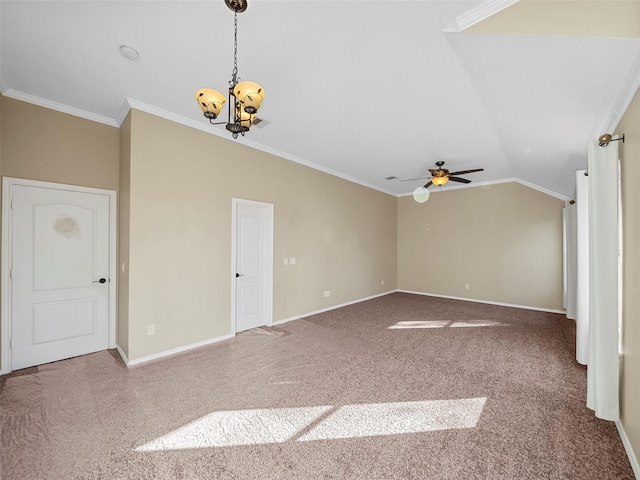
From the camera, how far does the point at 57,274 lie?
3129 millimetres

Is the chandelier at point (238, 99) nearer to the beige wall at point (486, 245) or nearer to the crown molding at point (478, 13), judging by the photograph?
the crown molding at point (478, 13)

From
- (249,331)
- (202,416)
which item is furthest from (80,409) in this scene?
(249,331)

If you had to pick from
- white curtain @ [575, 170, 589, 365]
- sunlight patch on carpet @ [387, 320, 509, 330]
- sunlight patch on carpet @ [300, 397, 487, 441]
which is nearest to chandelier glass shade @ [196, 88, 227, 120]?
sunlight patch on carpet @ [300, 397, 487, 441]

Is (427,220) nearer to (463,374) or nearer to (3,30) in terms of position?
(463,374)

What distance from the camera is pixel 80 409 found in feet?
7.42

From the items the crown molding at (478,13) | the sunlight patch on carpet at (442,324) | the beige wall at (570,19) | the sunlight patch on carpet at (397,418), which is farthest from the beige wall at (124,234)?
the sunlight patch on carpet at (442,324)

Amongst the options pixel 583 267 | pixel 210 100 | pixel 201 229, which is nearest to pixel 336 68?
pixel 210 100

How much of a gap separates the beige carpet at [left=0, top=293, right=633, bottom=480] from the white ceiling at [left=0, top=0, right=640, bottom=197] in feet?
8.37

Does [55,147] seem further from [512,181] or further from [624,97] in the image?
[512,181]

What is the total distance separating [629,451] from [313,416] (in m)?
2.15

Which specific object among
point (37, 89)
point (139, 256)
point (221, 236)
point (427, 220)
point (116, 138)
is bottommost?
point (139, 256)

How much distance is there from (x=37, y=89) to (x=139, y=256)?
1985 millimetres

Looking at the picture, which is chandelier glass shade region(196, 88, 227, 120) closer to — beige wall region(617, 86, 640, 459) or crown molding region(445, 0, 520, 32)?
crown molding region(445, 0, 520, 32)

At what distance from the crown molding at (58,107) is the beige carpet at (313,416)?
2.93 m
